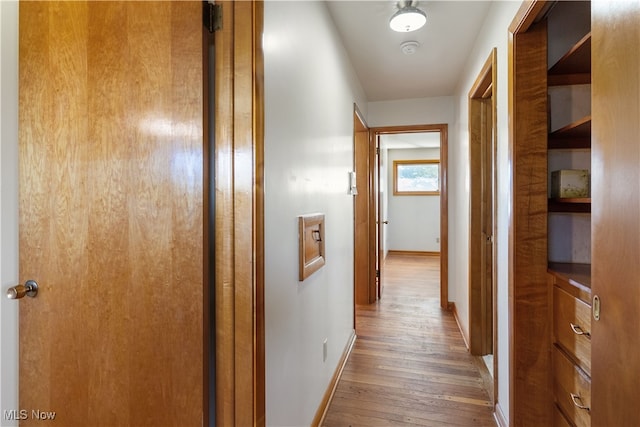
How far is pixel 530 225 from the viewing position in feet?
4.73

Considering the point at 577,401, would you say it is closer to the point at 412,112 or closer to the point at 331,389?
the point at 331,389

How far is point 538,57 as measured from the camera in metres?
1.43

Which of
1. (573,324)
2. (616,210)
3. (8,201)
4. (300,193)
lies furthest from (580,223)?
(8,201)

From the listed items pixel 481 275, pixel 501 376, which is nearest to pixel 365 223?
pixel 481 275

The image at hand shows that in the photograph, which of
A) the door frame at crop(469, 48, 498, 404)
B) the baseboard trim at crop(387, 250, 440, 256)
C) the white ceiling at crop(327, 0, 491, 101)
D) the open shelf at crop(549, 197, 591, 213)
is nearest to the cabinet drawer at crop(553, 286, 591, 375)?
the open shelf at crop(549, 197, 591, 213)

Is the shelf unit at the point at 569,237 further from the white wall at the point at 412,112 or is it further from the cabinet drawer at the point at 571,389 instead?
the white wall at the point at 412,112

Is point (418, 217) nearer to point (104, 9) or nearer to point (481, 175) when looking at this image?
point (481, 175)

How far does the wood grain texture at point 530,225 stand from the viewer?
4.70ft

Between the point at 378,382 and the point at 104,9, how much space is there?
7.87 feet

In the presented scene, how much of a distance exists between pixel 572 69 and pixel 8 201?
2362mm

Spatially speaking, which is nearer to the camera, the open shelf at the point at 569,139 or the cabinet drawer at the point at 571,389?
the cabinet drawer at the point at 571,389

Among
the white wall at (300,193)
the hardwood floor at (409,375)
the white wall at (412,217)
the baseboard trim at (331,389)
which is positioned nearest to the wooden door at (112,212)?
the white wall at (300,193)

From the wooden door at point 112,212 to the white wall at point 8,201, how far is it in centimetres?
3

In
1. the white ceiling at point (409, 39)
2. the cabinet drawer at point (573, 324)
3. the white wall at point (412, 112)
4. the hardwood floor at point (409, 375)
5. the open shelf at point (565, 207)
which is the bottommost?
the hardwood floor at point (409, 375)
